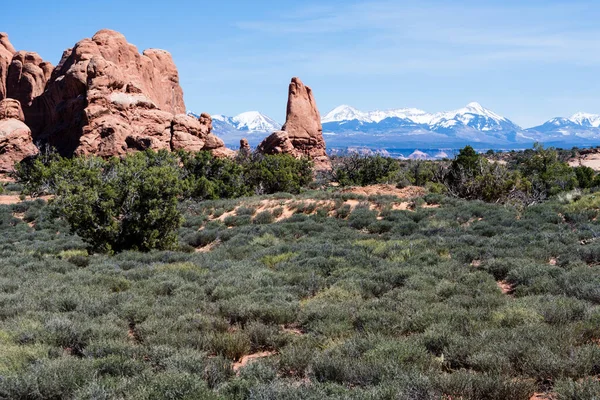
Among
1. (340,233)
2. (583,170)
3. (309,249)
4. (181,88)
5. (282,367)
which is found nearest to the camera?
(282,367)

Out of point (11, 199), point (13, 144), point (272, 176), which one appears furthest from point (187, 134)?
point (13, 144)

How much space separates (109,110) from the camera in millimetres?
45844

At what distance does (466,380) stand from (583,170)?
122ft

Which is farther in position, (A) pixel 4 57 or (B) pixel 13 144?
(A) pixel 4 57

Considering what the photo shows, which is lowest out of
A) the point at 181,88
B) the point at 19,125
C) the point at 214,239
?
the point at 214,239

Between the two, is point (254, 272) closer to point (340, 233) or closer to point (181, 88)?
point (340, 233)

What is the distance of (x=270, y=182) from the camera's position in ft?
123

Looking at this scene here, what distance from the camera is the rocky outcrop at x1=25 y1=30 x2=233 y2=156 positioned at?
1752 inches

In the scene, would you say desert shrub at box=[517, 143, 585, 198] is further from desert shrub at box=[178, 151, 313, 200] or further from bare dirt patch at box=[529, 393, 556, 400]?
bare dirt patch at box=[529, 393, 556, 400]

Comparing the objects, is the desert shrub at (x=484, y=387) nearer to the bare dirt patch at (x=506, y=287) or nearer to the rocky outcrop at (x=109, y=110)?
the bare dirt patch at (x=506, y=287)

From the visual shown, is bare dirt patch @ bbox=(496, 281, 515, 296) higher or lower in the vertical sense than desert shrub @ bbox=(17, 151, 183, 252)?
lower

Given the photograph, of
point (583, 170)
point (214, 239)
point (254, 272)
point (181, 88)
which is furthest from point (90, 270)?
point (181, 88)

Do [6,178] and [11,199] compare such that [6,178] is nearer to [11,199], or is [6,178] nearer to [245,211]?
[11,199]

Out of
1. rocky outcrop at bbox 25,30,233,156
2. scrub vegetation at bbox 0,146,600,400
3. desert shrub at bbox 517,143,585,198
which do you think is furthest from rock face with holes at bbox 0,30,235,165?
scrub vegetation at bbox 0,146,600,400
